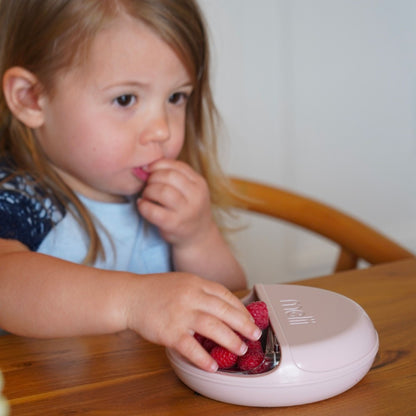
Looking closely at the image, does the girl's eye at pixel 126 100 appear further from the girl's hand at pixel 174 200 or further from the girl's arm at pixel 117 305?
the girl's arm at pixel 117 305

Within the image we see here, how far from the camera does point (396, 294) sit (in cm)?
77

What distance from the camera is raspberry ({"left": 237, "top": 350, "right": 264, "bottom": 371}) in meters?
0.53

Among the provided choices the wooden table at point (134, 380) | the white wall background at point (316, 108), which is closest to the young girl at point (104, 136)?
the wooden table at point (134, 380)

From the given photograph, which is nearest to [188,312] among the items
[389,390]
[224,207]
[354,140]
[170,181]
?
[389,390]

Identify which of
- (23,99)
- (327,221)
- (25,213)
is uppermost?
(23,99)

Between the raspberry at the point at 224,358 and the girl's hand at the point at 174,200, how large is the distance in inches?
17.8

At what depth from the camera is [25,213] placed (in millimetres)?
863

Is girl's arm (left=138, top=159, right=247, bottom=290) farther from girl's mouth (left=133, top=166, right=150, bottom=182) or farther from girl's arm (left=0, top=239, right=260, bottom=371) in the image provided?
girl's arm (left=0, top=239, right=260, bottom=371)

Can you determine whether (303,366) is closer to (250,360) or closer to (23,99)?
(250,360)

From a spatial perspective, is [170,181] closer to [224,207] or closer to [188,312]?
[224,207]

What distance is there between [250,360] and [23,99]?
2.00ft

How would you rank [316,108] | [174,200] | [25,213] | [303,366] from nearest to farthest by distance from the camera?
[303,366], [25,213], [174,200], [316,108]

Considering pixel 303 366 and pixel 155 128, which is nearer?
pixel 303 366

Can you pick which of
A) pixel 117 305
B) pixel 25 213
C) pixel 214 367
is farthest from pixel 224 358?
pixel 25 213
